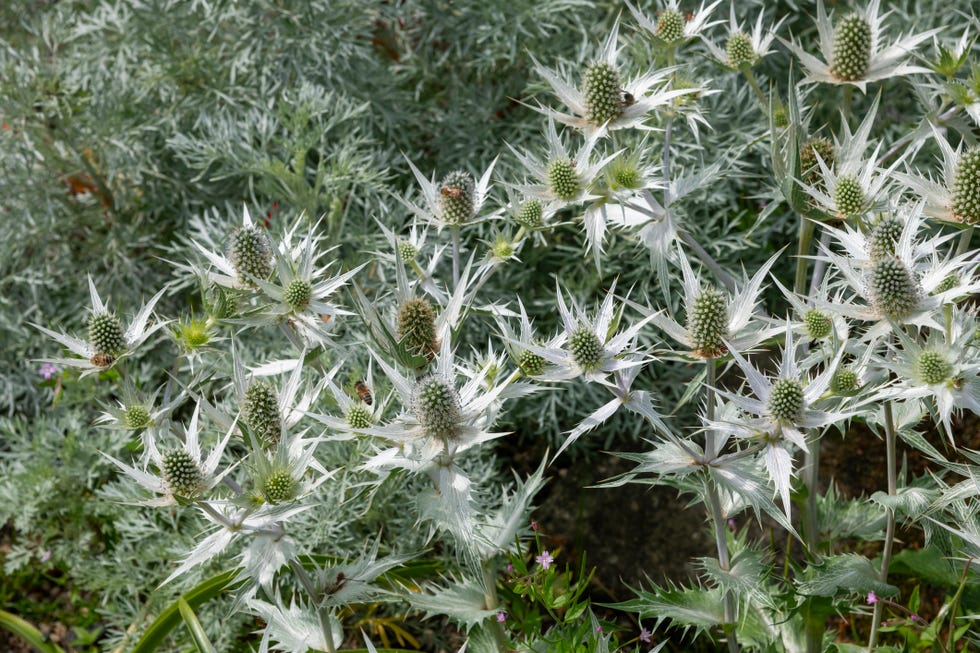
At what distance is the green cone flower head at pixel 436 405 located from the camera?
4.75 feet

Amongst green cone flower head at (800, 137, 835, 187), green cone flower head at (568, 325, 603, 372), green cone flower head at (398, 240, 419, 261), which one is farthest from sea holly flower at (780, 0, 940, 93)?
green cone flower head at (398, 240, 419, 261)

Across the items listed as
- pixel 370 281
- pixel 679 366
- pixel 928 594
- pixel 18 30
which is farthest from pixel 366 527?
pixel 18 30

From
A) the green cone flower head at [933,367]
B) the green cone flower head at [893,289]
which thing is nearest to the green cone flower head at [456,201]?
the green cone flower head at [893,289]

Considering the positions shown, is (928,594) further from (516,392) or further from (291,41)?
(291,41)

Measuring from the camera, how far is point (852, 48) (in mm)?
1841

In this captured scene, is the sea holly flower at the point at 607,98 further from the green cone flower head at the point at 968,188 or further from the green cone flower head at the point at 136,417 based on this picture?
the green cone flower head at the point at 136,417

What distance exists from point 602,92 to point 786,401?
69 cm

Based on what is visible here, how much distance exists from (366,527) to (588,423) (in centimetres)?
133

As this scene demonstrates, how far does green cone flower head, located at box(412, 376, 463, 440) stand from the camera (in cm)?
145

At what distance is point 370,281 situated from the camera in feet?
9.59

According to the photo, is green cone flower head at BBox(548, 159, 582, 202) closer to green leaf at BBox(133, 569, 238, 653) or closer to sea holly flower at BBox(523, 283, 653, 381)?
sea holly flower at BBox(523, 283, 653, 381)

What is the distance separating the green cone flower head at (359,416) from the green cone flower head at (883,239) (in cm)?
91

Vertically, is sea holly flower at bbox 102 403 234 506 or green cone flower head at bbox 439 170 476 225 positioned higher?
green cone flower head at bbox 439 170 476 225

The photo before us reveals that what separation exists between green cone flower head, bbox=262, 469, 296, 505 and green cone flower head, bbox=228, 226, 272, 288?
433mm
